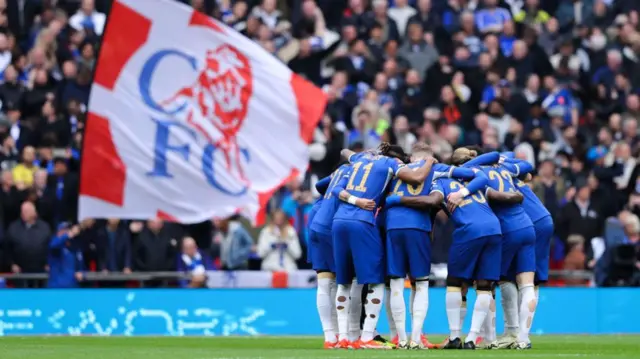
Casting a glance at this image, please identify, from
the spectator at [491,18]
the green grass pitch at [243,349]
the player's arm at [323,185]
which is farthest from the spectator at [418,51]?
the player's arm at [323,185]

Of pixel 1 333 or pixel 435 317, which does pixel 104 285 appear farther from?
pixel 435 317

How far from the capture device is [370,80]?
31.2 meters

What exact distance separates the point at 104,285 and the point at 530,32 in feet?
34.4

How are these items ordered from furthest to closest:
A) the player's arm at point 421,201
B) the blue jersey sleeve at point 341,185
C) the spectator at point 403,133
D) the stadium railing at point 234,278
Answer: the spectator at point 403,133, the stadium railing at point 234,278, the blue jersey sleeve at point 341,185, the player's arm at point 421,201

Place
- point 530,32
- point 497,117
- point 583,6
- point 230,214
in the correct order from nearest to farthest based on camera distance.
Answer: point 230,214 → point 497,117 → point 530,32 → point 583,6

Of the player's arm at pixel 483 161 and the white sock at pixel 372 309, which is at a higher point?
the player's arm at pixel 483 161

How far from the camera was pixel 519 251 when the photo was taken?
19875 mm

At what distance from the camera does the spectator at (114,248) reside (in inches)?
1053

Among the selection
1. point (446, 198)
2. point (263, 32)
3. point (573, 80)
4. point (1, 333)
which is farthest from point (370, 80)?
point (446, 198)

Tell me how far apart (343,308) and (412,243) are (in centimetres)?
123

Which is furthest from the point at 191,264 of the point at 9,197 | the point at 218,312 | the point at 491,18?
the point at 491,18

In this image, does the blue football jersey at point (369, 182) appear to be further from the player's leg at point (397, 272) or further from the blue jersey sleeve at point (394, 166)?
the player's leg at point (397, 272)

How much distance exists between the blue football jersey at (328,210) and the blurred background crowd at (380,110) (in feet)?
21.7

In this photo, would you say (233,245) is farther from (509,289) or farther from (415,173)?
(415,173)
